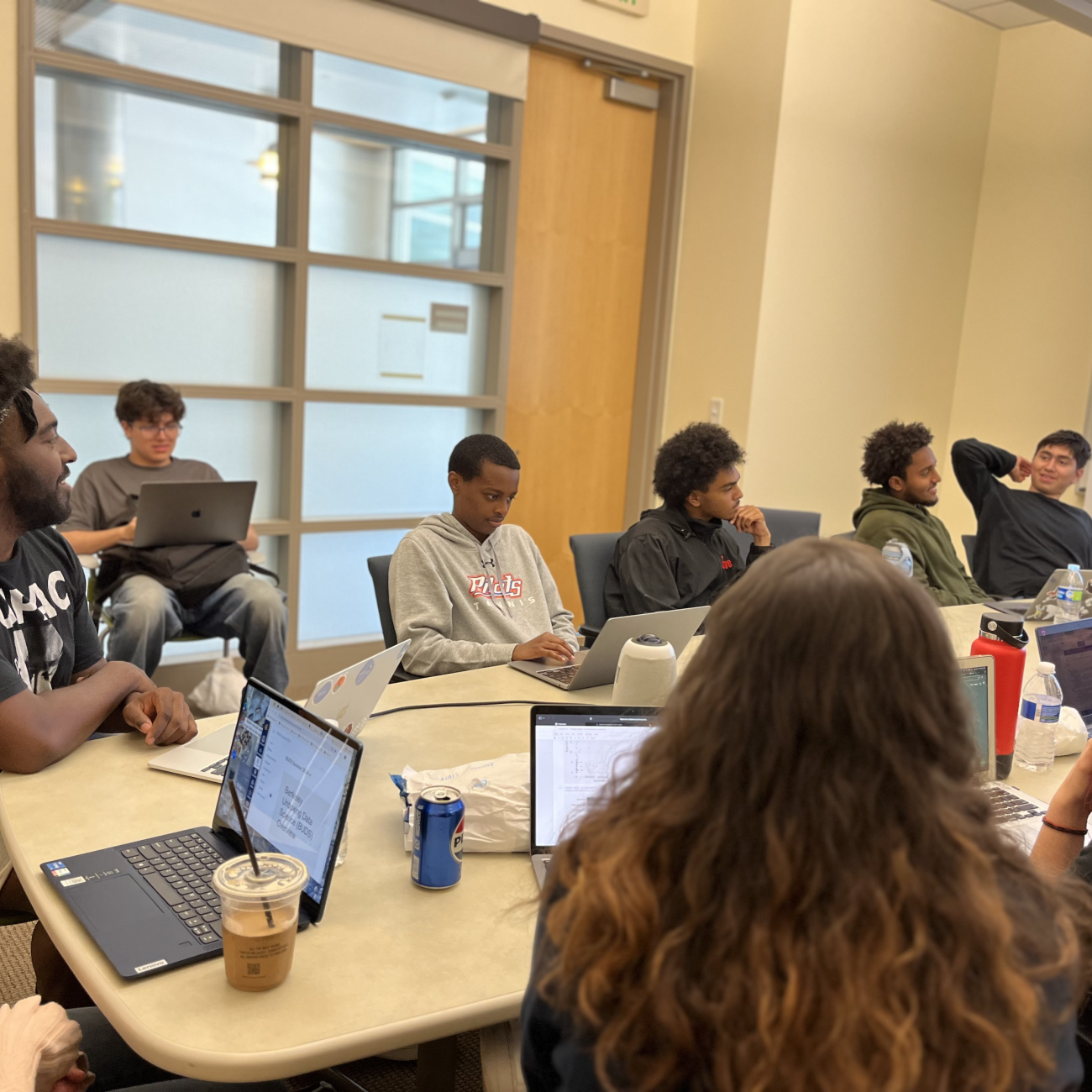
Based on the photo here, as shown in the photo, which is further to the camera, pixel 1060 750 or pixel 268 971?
pixel 1060 750

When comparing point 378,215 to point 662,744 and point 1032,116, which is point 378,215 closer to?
point 1032,116

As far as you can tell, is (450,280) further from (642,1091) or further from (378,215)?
(642,1091)

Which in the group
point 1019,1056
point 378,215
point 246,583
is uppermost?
point 378,215

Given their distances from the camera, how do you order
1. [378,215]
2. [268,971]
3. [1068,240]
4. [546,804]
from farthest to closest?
1. [1068,240]
2. [378,215]
3. [546,804]
4. [268,971]

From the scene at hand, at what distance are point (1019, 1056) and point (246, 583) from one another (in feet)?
9.92

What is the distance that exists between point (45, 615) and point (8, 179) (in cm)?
207

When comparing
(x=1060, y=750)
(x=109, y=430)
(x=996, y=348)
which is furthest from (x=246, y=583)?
(x=996, y=348)

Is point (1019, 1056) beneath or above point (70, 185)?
beneath

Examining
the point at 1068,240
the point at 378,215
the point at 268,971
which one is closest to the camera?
the point at 268,971

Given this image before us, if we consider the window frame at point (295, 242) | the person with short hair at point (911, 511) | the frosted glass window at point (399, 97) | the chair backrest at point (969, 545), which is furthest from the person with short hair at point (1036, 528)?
the frosted glass window at point (399, 97)

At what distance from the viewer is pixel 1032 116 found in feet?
16.4

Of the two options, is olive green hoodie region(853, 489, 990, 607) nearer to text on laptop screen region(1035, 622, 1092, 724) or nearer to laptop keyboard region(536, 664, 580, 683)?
text on laptop screen region(1035, 622, 1092, 724)

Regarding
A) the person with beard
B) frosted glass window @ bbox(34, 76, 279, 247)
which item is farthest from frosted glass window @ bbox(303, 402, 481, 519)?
the person with beard

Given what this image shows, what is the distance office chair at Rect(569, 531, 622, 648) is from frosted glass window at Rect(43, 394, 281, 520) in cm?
145
